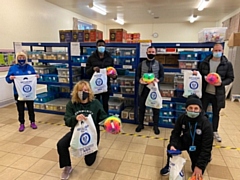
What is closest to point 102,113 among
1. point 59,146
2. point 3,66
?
point 59,146

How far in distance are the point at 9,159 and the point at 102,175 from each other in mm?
1302

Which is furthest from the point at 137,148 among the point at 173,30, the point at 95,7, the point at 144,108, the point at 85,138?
the point at 173,30

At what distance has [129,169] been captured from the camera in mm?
2350

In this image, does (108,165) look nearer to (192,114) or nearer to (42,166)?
(42,166)

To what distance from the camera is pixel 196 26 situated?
11016mm

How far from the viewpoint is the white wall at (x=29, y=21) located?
15.5 feet

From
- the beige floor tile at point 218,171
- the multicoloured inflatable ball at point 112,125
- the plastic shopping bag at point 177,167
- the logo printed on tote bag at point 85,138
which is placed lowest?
the beige floor tile at point 218,171

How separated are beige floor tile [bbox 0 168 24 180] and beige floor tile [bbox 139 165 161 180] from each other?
145 cm

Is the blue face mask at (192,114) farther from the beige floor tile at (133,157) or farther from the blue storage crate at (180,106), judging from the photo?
the blue storage crate at (180,106)

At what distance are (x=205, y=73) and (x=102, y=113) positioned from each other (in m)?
1.77

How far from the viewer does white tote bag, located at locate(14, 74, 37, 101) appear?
3.25m

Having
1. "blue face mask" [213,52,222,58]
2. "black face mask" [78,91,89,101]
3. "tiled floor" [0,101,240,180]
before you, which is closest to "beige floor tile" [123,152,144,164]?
"tiled floor" [0,101,240,180]

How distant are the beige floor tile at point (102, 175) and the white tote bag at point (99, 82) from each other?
146 cm

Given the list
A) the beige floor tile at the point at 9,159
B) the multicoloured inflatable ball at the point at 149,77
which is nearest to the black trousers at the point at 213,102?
the multicoloured inflatable ball at the point at 149,77
